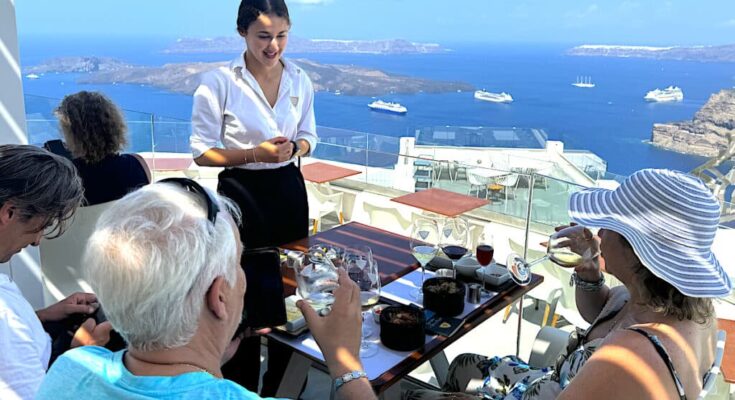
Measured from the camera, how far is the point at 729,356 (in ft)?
8.69

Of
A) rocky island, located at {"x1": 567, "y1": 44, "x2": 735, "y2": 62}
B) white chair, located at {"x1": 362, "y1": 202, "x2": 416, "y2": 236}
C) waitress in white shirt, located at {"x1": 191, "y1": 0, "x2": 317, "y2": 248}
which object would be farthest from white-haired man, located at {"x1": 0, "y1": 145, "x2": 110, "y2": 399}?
rocky island, located at {"x1": 567, "y1": 44, "x2": 735, "y2": 62}

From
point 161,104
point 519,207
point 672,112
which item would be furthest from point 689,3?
point 519,207

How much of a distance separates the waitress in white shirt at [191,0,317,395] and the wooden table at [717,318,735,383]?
185cm

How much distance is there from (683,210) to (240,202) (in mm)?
1683

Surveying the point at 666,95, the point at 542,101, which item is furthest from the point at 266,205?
the point at 666,95

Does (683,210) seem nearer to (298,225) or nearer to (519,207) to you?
(298,225)

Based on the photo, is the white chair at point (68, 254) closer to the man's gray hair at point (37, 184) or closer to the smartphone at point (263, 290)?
the man's gray hair at point (37, 184)

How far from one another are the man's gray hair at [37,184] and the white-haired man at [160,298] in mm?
690

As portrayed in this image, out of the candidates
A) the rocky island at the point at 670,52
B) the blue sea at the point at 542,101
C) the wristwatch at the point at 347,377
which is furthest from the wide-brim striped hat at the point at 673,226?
the rocky island at the point at 670,52

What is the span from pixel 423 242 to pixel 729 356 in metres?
1.80

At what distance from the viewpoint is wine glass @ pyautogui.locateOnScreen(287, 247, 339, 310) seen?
1550 millimetres

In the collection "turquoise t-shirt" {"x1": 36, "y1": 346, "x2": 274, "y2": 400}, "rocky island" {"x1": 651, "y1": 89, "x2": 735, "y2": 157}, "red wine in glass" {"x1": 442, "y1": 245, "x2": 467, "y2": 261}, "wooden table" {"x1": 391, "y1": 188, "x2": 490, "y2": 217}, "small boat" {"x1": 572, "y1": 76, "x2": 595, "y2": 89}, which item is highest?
"turquoise t-shirt" {"x1": 36, "y1": 346, "x2": 274, "y2": 400}

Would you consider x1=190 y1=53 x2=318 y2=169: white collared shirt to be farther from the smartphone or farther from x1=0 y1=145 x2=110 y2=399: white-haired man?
the smartphone

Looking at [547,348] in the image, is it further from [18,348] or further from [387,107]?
[387,107]
